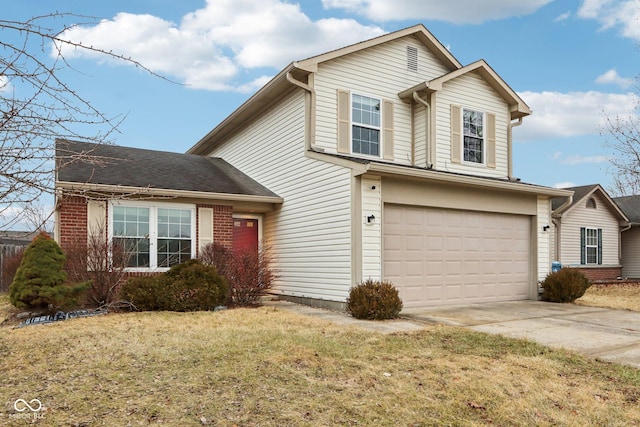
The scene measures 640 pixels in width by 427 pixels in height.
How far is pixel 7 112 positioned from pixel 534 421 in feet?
14.7

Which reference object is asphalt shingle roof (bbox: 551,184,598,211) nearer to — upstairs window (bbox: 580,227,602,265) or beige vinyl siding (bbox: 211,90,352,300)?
upstairs window (bbox: 580,227,602,265)

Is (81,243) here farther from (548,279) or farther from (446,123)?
(548,279)

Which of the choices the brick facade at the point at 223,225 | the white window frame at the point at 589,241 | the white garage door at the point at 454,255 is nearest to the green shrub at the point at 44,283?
the brick facade at the point at 223,225

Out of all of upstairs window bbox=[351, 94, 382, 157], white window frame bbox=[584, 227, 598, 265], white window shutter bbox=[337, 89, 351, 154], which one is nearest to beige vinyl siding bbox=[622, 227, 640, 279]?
white window frame bbox=[584, 227, 598, 265]

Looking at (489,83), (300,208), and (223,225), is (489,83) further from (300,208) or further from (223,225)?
(223,225)

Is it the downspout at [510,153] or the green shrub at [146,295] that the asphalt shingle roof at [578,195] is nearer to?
the downspout at [510,153]

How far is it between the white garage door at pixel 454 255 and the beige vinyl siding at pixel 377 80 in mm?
2360

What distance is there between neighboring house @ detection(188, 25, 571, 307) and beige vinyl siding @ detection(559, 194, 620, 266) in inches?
314

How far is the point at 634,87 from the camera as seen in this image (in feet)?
63.0

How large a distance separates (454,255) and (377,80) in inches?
193

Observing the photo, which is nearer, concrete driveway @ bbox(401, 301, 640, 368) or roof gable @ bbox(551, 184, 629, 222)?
concrete driveway @ bbox(401, 301, 640, 368)

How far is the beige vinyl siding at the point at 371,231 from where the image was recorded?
32.2 ft

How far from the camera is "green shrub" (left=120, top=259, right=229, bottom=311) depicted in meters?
9.27

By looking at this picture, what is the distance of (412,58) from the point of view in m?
13.4
